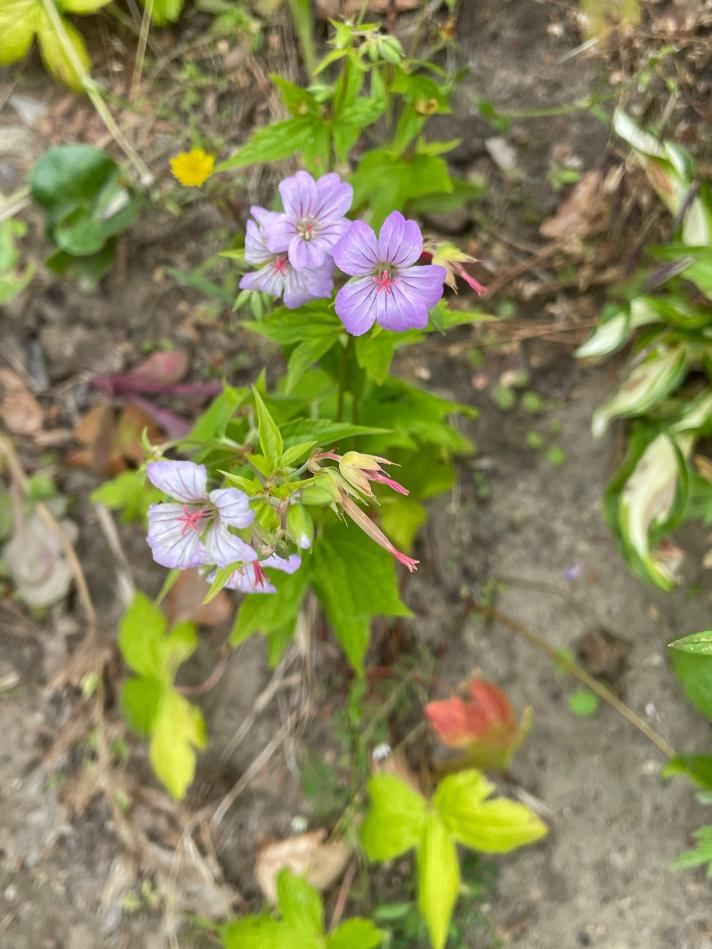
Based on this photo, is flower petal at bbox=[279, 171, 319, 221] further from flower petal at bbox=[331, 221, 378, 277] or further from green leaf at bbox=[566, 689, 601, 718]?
green leaf at bbox=[566, 689, 601, 718]

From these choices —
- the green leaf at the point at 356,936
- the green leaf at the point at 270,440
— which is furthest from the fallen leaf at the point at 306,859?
the green leaf at the point at 270,440

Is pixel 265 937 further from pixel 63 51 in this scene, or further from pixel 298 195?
pixel 63 51

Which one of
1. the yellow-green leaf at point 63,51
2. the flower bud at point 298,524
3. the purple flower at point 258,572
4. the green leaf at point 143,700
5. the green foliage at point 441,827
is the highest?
the yellow-green leaf at point 63,51

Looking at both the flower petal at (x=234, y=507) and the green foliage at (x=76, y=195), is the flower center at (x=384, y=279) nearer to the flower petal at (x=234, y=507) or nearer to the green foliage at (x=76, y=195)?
the flower petal at (x=234, y=507)

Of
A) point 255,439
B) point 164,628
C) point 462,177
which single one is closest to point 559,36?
point 462,177

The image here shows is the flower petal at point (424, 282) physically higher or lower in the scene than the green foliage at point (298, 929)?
higher

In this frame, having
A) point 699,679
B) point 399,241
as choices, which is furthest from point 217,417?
point 699,679

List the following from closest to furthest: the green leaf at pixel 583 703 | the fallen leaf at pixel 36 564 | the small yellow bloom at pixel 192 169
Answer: the small yellow bloom at pixel 192 169 < the green leaf at pixel 583 703 < the fallen leaf at pixel 36 564

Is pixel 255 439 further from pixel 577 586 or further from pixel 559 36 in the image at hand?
pixel 559 36
